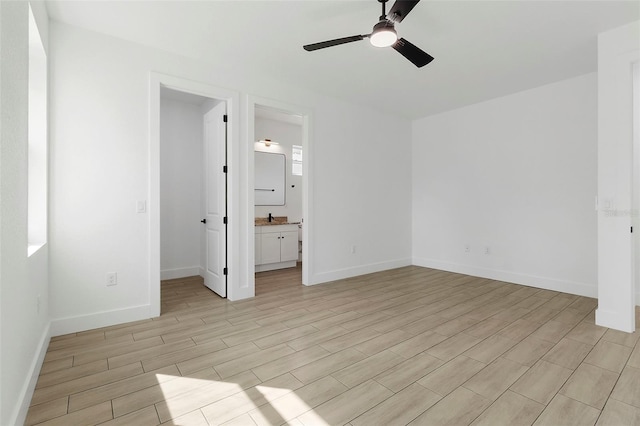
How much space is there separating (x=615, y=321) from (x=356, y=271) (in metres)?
3.08

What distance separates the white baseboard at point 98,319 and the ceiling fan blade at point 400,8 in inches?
135

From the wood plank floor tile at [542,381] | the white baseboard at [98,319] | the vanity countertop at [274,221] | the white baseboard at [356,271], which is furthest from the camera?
the vanity countertop at [274,221]

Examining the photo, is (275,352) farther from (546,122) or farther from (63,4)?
(546,122)

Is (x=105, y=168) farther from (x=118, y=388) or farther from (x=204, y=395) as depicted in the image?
(x=204, y=395)

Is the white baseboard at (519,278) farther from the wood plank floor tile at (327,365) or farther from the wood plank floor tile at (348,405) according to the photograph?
the wood plank floor tile at (348,405)

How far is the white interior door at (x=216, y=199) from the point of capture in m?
3.79

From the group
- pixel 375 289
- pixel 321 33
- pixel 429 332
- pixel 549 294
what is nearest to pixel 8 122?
pixel 321 33

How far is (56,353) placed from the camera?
7.81 feet

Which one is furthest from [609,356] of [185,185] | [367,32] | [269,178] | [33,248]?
[185,185]

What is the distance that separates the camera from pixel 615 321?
2846 mm

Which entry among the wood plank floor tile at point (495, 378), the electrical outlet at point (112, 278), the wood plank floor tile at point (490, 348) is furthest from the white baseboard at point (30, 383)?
the wood plank floor tile at point (490, 348)

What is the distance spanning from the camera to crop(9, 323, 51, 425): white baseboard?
1.55 meters

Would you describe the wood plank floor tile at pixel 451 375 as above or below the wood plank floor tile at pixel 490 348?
below

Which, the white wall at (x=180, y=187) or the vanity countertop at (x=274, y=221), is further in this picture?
the vanity countertop at (x=274, y=221)
